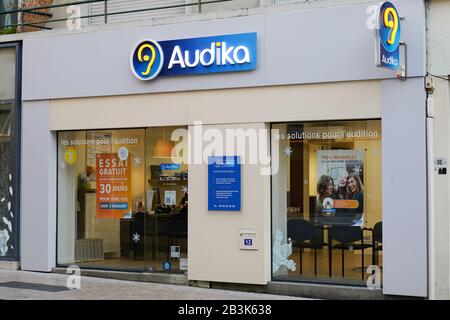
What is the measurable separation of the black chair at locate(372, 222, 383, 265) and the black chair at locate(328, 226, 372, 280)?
0.11 m

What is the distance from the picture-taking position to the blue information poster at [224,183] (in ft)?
40.1

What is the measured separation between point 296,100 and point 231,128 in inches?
48.0

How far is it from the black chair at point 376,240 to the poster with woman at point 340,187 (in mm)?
268

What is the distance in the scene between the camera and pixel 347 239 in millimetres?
11797

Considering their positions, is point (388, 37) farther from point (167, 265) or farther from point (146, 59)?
point (167, 265)

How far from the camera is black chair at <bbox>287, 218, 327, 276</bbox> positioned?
12008 millimetres

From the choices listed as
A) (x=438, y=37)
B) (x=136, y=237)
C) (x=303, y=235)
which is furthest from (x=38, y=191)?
(x=438, y=37)

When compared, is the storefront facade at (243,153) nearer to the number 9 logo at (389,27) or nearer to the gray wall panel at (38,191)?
the gray wall panel at (38,191)

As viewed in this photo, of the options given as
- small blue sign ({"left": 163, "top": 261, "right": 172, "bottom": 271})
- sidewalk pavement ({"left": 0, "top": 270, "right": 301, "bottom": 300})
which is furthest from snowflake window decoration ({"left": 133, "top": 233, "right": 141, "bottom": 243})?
sidewalk pavement ({"left": 0, "top": 270, "right": 301, "bottom": 300})

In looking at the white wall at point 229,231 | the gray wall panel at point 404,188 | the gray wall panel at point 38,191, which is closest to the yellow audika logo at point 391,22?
the gray wall panel at point 404,188

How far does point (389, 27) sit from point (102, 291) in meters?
6.08

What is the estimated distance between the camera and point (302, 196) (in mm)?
12164

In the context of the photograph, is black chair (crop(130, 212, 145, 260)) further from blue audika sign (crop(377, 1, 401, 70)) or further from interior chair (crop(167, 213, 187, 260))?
blue audika sign (crop(377, 1, 401, 70))

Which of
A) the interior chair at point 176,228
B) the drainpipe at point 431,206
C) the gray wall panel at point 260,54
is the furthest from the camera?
the interior chair at point 176,228
